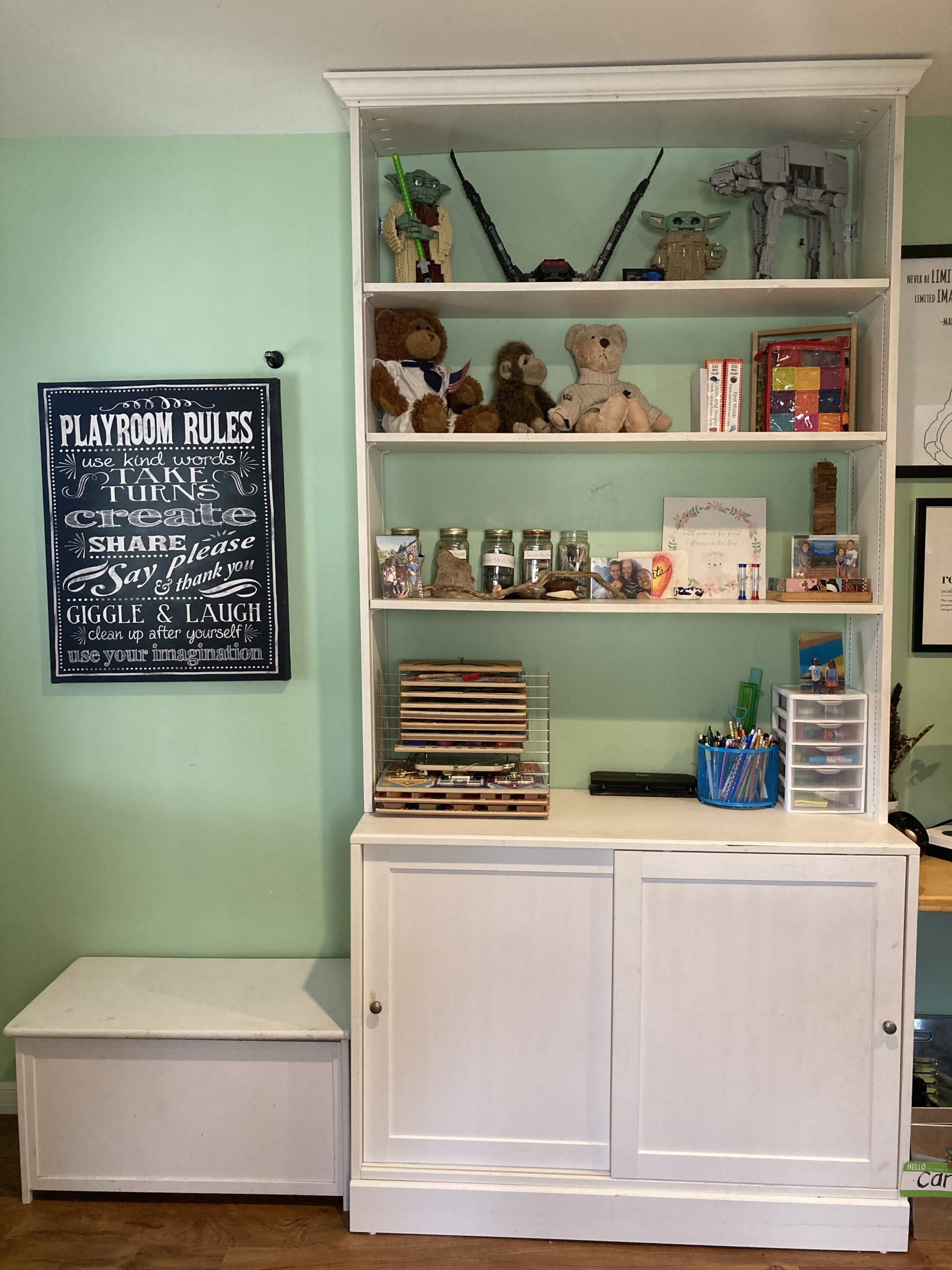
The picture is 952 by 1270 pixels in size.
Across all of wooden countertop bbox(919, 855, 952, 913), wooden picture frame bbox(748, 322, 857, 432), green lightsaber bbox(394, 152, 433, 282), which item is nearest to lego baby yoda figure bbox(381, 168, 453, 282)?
green lightsaber bbox(394, 152, 433, 282)

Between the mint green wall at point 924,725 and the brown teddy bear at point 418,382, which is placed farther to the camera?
the mint green wall at point 924,725

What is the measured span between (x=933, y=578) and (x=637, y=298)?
1023mm

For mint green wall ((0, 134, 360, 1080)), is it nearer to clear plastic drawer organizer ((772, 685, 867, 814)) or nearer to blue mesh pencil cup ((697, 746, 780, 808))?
blue mesh pencil cup ((697, 746, 780, 808))

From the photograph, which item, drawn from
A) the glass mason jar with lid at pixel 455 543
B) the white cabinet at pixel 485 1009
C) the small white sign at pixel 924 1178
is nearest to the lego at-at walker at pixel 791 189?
the glass mason jar with lid at pixel 455 543

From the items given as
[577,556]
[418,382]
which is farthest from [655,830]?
[418,382]

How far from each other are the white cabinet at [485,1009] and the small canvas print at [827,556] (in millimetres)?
860

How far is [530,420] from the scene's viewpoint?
7.10 feet

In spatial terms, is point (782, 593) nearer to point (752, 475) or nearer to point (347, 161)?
point (752, 475)

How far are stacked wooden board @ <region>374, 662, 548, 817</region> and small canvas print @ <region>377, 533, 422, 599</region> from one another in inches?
6.9

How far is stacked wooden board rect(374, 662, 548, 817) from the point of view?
2057 millimetres

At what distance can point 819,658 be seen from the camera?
222 centimetres

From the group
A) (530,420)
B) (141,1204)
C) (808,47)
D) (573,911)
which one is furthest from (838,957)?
(808,47)

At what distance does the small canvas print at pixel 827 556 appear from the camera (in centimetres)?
208

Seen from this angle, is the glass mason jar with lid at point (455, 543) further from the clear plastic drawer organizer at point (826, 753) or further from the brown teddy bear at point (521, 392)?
the clear plastic drawer organizer at point (826, 753)
